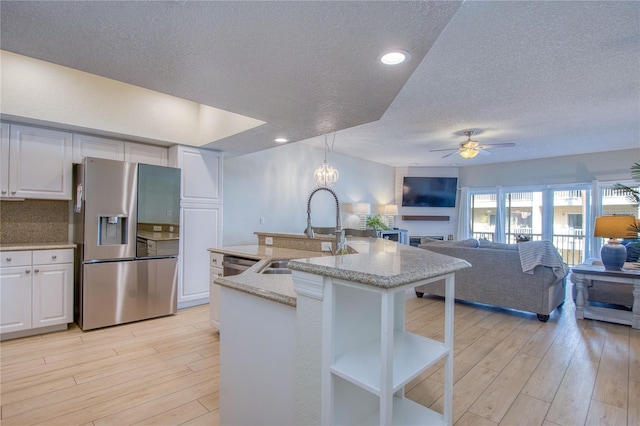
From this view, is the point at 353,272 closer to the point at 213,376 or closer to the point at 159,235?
the point at 213,376

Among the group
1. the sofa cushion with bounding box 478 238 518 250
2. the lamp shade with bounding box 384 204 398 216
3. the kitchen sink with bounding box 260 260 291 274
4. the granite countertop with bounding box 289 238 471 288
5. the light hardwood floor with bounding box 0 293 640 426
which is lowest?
the light hardwood floor with bounding box 0 293 640 426

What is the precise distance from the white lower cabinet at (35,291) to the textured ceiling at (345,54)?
2.03 m

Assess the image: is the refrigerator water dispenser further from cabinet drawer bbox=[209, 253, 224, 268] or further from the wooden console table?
the wooden console table

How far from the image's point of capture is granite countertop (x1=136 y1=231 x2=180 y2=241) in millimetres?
3484

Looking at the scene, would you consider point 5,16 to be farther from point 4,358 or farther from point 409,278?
point 4,358

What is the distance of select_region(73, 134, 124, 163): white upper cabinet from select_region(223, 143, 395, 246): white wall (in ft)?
4.70

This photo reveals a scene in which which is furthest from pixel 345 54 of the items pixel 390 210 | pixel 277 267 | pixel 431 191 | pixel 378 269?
pixel 431 191

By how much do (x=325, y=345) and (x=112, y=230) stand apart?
317cm

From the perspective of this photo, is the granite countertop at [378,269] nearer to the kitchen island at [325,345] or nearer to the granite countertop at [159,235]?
the kitchen island at [325,345]

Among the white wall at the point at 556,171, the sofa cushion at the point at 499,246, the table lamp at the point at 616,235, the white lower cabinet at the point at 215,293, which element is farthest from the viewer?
the white wall at the point at 556,171

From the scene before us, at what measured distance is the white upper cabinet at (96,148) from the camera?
3.37 meters

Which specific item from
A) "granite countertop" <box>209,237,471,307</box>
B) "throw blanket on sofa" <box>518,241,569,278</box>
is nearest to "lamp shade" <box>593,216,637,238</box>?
"throw blanket on sofa" <box>518,241,569,278</box>

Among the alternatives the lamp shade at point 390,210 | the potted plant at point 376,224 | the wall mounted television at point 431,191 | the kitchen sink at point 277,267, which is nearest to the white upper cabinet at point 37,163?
the kitchen sink at point 277,267

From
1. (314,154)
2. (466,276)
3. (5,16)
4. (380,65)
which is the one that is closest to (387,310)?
(380,65)
